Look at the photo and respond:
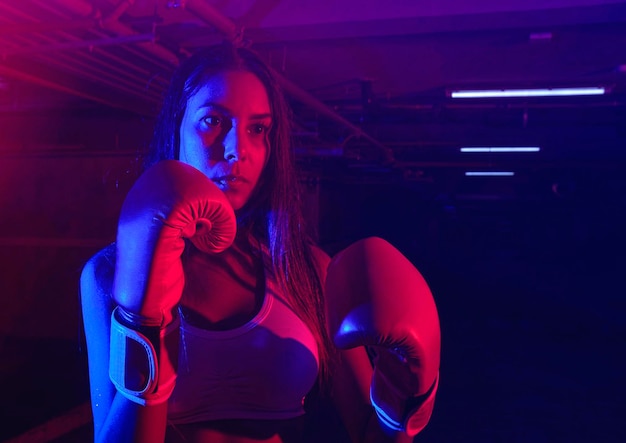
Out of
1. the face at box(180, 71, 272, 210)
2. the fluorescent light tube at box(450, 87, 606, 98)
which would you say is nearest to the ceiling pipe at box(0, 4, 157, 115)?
the face at box(180, 71, 272, 210)

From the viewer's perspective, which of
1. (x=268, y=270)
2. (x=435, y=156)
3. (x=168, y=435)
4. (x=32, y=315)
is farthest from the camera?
(x=435, y=156)

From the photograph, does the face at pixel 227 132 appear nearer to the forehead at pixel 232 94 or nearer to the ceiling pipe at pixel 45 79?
the forehead at pixel 232 94

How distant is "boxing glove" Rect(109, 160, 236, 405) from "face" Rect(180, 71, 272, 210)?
0.12 metres

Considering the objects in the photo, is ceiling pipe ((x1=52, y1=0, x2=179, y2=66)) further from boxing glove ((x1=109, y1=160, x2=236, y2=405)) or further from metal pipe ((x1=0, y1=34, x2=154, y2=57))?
boxing glove ((x1=109, y1=160, x2=236, y2=405))

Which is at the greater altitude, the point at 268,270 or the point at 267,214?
the point at 267,214

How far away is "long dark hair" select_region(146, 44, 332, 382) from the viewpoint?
1092 mm

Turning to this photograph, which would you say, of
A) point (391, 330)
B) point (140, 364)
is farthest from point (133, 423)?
point (391, 330)

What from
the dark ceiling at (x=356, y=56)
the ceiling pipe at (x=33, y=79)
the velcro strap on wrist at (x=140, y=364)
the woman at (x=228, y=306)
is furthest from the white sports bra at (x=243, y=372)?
the ceiling pipe at (x=33, y=79)

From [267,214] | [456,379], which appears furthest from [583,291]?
[267,214]

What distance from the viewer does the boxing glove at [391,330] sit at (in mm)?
910

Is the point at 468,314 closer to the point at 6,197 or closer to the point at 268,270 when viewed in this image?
the point at 6,197

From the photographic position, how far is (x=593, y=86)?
4078 millimetres

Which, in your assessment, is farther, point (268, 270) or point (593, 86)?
point (593, 86)

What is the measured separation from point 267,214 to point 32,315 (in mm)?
6153
